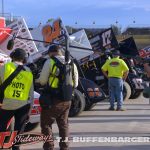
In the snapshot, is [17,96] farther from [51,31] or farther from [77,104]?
[51,31]

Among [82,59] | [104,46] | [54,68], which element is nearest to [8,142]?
[54,68]

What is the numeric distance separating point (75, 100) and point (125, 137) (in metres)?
3.24

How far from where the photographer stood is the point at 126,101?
17.4 meters

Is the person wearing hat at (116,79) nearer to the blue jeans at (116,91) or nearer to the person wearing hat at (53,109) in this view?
the blue jeans at (116,91)

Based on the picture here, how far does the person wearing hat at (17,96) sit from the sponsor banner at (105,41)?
9.43 meters

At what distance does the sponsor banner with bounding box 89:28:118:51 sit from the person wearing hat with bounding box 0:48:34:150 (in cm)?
943

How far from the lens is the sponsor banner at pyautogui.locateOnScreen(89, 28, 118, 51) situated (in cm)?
1669

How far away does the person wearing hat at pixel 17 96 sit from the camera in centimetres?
723

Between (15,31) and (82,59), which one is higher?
(15,31)

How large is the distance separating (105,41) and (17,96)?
32.2 feet

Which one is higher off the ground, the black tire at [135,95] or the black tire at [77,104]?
the black tire at [77,104]

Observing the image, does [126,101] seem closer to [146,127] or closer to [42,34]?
[42,34]

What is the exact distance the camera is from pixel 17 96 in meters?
7.25

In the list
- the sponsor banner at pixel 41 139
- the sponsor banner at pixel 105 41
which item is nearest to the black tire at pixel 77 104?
the sponsor banner at pixel 41 139
